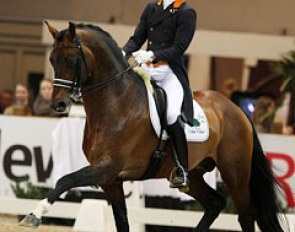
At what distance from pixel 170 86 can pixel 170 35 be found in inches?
16.7

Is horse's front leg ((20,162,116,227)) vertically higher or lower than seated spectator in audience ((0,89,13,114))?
higher

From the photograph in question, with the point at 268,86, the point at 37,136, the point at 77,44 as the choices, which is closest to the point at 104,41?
the point at 77,44

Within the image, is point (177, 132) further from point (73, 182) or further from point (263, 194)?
point (263, 194)

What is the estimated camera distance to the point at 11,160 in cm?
1127

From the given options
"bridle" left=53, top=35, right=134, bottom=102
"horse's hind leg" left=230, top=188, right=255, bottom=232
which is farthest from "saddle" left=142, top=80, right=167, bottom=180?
"horse's hind leg" left=230, top=188, right=255, bottom=232

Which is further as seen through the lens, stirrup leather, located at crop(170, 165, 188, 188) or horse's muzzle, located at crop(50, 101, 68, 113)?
stirrup leather, located at crop(170, 165, 188, 188)

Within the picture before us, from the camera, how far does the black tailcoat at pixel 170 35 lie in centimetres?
777

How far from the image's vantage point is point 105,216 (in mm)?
9984

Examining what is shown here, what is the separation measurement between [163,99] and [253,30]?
9423mm

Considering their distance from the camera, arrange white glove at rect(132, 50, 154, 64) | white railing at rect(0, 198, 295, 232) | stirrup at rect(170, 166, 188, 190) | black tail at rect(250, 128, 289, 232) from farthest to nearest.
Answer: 1. white railing at rect(0, 198, 295, 232)
2. black tail at rect(250, 128, 289, 232)
3. stirrup at rect(170, 166, 188, 190)
4. white glove at rect(132, 50, 154, 64)

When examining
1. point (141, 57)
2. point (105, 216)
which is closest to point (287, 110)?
point (105, 216)

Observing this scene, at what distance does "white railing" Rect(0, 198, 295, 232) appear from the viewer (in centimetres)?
982

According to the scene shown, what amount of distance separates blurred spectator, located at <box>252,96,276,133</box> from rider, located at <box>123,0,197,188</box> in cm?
419

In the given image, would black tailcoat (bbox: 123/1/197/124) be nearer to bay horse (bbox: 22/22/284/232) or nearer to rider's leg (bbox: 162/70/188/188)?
rider's leg (bbox: 162/70/188/188)
